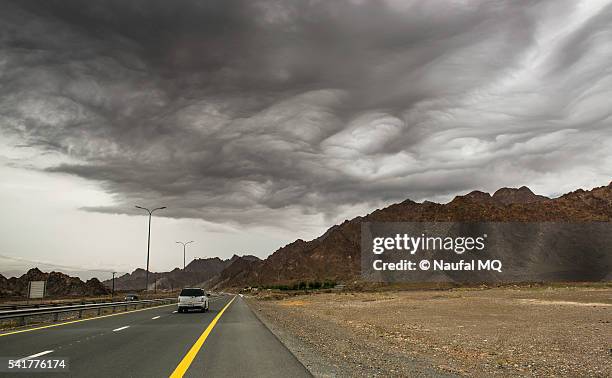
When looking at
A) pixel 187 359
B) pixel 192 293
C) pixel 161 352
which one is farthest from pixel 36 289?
pixel 187 359

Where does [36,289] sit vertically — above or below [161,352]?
above

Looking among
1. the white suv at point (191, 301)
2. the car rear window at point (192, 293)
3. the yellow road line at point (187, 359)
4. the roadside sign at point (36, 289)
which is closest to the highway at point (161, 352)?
the yellow road line at point (187, 359)

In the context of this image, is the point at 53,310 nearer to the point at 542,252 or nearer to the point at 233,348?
the point at 233,348

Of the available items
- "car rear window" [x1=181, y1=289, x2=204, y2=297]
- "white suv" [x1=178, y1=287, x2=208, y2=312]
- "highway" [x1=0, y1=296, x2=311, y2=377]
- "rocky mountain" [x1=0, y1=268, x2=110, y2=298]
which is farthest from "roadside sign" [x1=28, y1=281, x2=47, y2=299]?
"rocky mountain" [x1=0, y1=268, x2=110, y2=298]

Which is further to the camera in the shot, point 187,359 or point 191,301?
point 191,301

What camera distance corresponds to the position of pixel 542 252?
186250mm

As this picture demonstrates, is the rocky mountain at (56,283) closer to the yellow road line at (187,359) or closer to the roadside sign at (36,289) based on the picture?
the roadside sign at (36,289)

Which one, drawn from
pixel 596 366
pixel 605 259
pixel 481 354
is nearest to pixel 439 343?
pixel 481 354

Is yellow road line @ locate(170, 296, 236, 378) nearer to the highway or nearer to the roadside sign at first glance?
the highway

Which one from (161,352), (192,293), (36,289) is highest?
(36,289)

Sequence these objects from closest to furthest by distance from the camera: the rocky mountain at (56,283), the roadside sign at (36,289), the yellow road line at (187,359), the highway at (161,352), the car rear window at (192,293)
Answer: the yellow road line at (187,359) → the highway at (161,352) → the car rear window at (192,293) → the roadside sign at (36,289) → the rocky mountain at (56,283)

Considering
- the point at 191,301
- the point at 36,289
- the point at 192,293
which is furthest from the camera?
the point at 36,289

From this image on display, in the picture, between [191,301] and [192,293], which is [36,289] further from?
[191,301]

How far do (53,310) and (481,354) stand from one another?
859 inches
